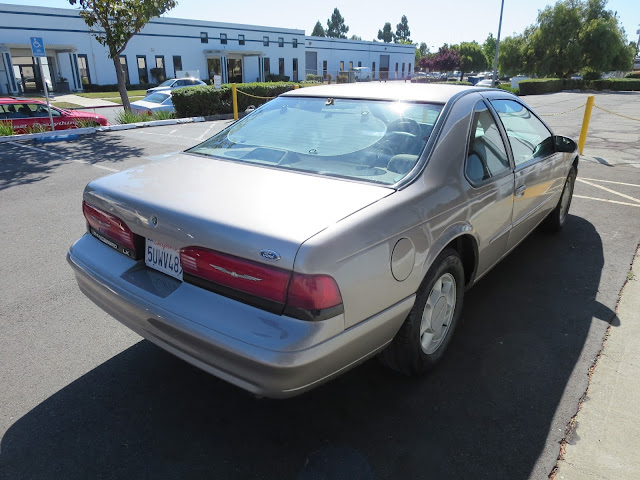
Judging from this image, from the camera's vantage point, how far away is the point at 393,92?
333 centimetres

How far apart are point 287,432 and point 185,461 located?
0.51 meters

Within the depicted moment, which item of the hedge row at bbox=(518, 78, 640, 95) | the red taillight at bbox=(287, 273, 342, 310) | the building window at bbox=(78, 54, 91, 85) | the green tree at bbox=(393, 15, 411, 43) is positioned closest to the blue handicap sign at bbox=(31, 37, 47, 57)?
the red taillight at bbox=(287, 273, 342, 310)

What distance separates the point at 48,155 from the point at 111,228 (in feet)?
28.4

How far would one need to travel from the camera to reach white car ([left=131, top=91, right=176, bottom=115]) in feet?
54.5

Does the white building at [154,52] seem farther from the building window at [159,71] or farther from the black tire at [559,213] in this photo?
the black tire at [559,213]

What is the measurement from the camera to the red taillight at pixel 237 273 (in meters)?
1.92

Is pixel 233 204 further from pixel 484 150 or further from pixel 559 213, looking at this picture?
pixel 559 213

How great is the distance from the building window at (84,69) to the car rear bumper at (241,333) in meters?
41.3

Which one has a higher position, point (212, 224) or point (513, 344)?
point (212, 224)

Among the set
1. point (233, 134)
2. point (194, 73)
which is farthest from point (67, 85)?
point (233, 134)

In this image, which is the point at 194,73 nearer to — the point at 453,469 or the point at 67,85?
the point at 67,85

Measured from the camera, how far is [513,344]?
3193 millimetres

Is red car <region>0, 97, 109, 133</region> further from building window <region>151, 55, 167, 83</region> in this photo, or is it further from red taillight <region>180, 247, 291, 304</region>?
building window <region>151, 55, 167, 83</region>

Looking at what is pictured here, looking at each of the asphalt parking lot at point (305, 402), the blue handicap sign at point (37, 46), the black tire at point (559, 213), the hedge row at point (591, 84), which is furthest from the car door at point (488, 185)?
the hedge row at point (591, 84)
